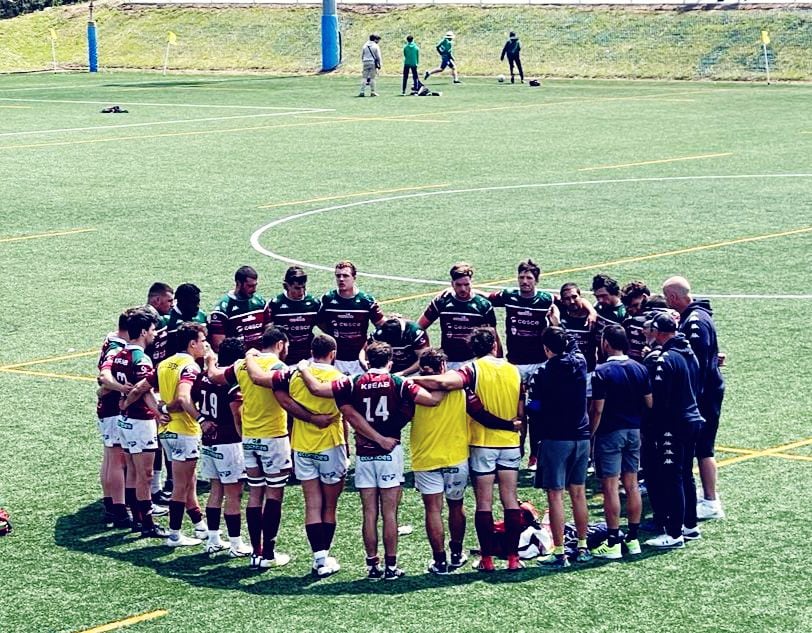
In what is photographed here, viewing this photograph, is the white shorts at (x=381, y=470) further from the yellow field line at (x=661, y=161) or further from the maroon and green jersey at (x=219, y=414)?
the yellow field line at (x=661, y=161)

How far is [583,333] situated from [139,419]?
4.77 meters

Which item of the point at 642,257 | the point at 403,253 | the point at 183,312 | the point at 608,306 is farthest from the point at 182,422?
the point at 642,257

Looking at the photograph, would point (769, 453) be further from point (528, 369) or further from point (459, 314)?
point (459, 314)

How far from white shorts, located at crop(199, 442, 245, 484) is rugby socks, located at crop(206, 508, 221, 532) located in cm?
28

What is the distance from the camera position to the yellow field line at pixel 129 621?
11.4 m

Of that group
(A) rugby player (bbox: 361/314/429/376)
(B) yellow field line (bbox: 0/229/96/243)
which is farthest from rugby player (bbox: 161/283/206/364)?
(B) yellow field line (bbox: 0/229/96/243)

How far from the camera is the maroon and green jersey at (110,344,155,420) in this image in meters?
14.0

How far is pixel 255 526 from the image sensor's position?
1306 cm

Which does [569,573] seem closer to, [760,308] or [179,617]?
[179,617]

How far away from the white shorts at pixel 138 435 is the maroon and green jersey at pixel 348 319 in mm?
2604

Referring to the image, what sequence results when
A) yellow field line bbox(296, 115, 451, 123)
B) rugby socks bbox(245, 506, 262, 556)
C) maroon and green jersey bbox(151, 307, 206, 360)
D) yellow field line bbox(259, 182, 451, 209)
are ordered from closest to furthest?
rugby socks bbox(245, 506, 262, 556), maroon and green jersey bbox(151, 307, 206, 360), yellow field line bbox(259, 182, 451, 209), yellow field line bbox(296, 115, 451, 123)

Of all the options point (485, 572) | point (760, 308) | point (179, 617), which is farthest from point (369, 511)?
point (760, 308)

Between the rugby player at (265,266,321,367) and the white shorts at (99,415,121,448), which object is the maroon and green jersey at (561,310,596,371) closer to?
the rugby player at (265,266,321,367)

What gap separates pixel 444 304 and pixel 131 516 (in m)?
4.04
